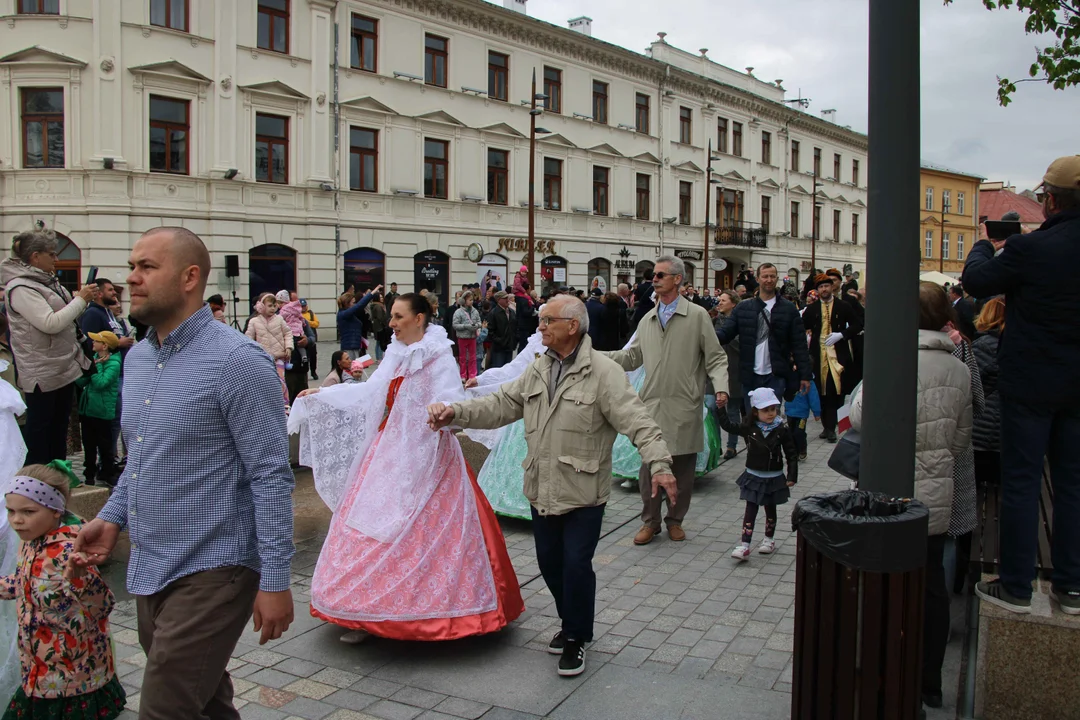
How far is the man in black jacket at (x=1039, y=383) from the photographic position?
11.3 ft

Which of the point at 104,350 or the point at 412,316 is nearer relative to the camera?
the point at 412,316

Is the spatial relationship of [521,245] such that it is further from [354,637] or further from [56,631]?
[56,631]

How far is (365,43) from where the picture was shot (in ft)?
88.1

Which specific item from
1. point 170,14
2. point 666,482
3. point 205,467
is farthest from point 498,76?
point 205,467

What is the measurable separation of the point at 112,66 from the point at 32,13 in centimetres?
216

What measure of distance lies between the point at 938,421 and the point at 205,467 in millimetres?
2881

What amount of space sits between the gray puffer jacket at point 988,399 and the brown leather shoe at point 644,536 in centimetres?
233

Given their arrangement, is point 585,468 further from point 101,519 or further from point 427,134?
point 427,134

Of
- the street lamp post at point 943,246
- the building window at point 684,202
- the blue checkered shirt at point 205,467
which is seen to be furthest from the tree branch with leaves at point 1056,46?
the street lamp post at point 943,246

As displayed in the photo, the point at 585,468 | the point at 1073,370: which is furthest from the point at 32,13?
the point at 1073,370

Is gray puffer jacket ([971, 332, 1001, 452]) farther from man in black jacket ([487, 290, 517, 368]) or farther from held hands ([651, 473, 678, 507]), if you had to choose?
man in black jacket ([487, 290, 517, 368])

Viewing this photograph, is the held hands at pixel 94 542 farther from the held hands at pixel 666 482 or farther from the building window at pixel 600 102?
the building window at pixel 600 102

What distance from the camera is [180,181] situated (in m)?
23.2

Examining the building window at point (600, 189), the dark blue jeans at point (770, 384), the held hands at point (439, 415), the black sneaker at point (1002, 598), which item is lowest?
the black sneaker at point (1002, 598)
